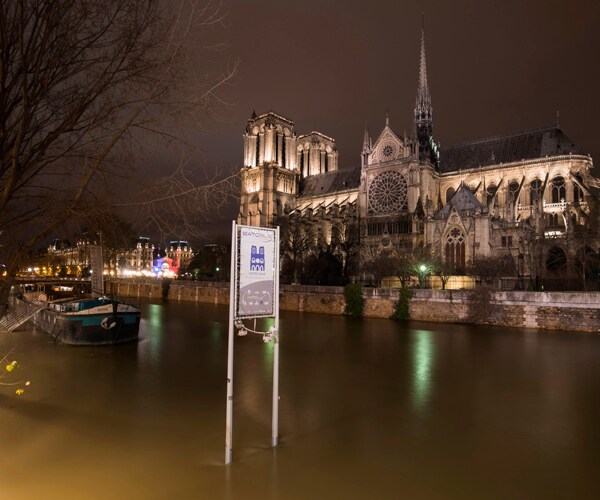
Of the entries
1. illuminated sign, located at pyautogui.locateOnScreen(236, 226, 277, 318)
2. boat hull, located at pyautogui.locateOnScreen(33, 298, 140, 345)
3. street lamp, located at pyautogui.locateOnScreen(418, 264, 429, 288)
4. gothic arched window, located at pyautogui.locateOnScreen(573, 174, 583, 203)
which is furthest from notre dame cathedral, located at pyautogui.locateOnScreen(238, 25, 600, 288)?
illuminated sign, located at pyautogui.locateOnScreen(236, 226, 277, 318)

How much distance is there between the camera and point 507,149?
5444 cm

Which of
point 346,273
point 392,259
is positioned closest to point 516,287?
point 392,259

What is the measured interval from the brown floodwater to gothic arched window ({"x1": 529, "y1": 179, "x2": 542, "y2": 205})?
1112 inches

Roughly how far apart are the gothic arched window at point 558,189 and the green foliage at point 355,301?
27272 millimetres

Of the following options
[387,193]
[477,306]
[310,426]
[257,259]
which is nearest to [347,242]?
[387,193]

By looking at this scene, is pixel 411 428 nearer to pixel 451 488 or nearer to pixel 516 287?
pixel 451 488

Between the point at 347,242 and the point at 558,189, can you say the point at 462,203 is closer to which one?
the point at 558,189

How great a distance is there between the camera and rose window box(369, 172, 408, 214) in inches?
2142

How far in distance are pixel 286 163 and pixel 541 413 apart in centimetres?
6837

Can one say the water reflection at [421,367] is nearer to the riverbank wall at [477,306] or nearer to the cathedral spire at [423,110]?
the riverbank wall at [477,306]

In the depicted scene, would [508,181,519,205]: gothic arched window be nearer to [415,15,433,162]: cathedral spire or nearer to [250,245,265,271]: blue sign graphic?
[415,15,433,162]: cathedral spire

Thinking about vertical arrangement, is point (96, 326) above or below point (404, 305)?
below

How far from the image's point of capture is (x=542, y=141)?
170 ft

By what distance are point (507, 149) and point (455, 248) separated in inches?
786
